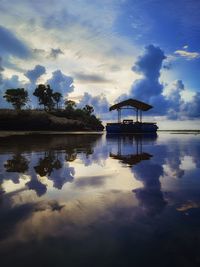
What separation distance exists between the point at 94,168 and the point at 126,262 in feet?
23.9

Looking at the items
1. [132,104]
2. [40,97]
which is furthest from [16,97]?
[132,104]

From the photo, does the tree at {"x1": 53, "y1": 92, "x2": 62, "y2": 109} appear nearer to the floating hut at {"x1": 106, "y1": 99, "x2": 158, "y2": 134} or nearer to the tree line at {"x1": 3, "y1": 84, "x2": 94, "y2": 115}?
the tree line at {"x1": 3, "y1": 84, "x2": 94, "y2": 115}

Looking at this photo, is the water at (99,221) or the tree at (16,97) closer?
the water at (99,221)

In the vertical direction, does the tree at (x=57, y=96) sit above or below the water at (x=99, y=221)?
above

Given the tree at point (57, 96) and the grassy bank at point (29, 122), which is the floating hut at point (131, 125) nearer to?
the grassy bank at point (29, 122)

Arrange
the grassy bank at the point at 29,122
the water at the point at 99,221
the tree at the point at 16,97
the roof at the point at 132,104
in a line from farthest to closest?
the tree at the point at 16,97, the grassy bank at the point at 29,122, the roof at the point at 132,104, the water at the point at 99,221

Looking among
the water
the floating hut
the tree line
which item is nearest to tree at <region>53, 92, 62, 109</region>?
the tree line

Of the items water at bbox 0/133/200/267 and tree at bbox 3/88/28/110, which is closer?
water at bbox 0/133/200/267

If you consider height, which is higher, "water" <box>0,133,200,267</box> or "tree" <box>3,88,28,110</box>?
"tree" <box>3,88,28,110</box>

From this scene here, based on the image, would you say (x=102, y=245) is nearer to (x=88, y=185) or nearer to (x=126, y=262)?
(x=126, y=262)

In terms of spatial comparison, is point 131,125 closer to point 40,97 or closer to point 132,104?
point 132,104

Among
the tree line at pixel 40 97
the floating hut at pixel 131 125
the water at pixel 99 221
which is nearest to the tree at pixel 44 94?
the tree line at pixel 40 97

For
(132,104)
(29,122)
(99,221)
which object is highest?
(132,104)

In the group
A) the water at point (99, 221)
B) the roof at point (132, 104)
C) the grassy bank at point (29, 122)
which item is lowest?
the water at point (99, 221)
